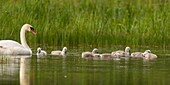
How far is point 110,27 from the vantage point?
72.7 feet

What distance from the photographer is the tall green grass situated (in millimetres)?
21469

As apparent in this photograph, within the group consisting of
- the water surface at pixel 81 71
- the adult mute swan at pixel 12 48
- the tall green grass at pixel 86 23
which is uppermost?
the tall green grass at pixel 86 23

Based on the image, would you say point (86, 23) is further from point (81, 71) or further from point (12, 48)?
point (81, 71)

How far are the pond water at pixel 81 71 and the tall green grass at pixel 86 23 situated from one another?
11.0ft

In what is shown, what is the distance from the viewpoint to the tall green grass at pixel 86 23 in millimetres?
21469

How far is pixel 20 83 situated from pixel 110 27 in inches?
379

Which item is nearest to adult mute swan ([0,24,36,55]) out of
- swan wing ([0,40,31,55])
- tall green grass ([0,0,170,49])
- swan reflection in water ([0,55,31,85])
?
swan wing ([0,40,31,55])

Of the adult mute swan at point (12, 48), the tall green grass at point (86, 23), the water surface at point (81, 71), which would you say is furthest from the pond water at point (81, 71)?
the tall green grass at point (86, 23)

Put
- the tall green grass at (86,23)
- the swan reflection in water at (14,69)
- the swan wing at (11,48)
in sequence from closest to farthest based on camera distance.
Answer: the swan reflection in water at (14,69)
the swan wing at (11,48)
the tall green grass at (86,23)

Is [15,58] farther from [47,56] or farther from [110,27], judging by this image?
[110,27]

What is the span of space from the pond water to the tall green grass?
3365 mm

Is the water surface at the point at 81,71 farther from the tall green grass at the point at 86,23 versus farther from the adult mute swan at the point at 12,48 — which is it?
the tall green grass at the point at 86,23

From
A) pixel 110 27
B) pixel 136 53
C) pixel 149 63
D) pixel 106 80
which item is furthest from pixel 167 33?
pixel 106 80

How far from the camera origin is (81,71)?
14.7 meters
